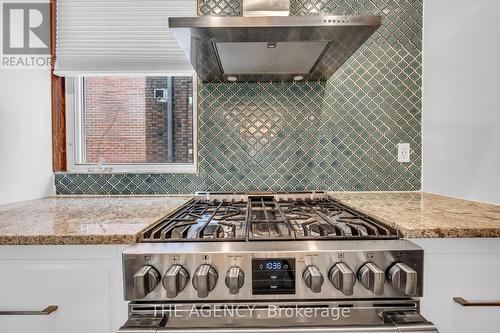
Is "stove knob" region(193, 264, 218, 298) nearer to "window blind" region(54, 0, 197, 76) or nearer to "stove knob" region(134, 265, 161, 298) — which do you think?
"stove knob" region(134, 265, 161, 298)

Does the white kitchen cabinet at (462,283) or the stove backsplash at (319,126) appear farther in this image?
the stove backsplash at (319,126)

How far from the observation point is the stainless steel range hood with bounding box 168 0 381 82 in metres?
1.17

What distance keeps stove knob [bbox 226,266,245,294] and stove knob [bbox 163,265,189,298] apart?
0.12 m

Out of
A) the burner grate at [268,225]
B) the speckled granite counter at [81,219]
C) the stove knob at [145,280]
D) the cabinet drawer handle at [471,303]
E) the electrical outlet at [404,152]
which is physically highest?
the electrical outlet at [404,152]

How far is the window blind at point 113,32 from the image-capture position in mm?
1767

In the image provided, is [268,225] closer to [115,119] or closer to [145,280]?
[145,280]

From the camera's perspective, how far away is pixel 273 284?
89 cm

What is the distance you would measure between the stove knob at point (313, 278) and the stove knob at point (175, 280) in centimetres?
33

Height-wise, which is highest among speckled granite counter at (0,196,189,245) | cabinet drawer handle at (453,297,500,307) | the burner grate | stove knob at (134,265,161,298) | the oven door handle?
speckled granite counter at (0,196,189,245)

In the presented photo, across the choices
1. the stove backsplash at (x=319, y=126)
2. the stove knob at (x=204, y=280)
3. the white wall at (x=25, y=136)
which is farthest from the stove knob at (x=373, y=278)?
the white wall at (x=25, y=136)

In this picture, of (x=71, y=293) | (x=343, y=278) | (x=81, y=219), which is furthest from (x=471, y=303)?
(x=81, y=219)

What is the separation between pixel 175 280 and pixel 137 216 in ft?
1.47

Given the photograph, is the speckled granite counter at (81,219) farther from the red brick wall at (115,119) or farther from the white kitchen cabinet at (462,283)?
the white kitchen cabinet at (462,283)

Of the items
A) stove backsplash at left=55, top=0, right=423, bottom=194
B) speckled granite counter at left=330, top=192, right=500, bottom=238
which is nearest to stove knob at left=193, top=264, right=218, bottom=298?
speckled granite counter at left=330, top=192, right=500, bottom=238
